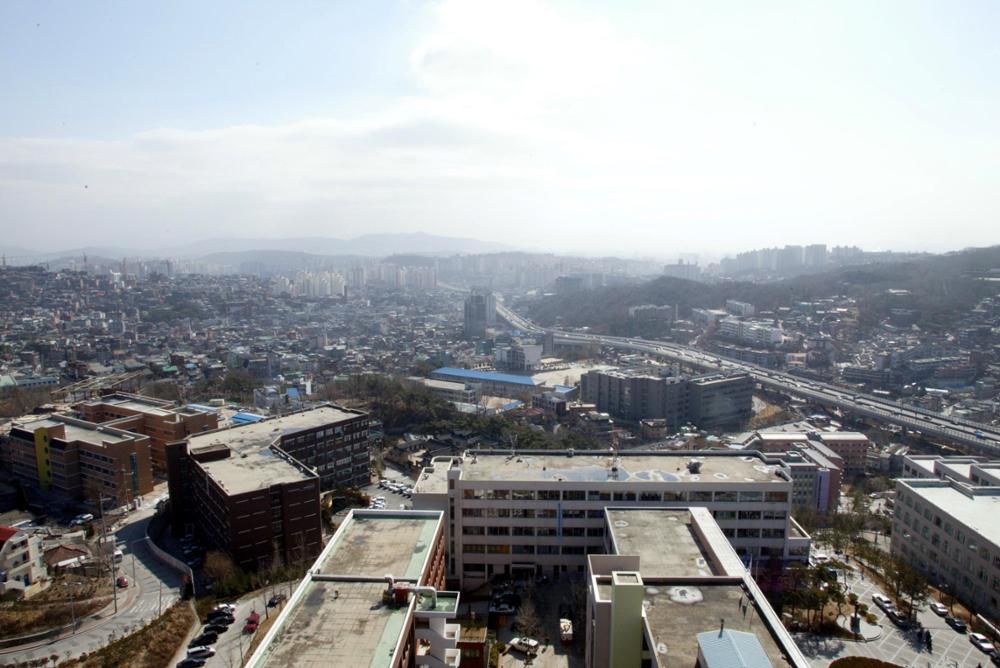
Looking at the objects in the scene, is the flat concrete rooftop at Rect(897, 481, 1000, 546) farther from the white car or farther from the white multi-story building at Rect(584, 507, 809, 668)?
the white car

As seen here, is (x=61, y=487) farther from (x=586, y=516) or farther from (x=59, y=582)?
(x=586, y=516)

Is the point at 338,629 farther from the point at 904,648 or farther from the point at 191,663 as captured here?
the point at 904,648

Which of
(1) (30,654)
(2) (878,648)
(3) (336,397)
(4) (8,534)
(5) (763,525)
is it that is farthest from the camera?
(3) (336,397)

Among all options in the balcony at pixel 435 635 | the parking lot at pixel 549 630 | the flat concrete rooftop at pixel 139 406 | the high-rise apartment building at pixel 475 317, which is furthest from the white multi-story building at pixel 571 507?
the high-rise apartment building at pixel 475 317

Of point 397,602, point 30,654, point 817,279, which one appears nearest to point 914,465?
point 397,602

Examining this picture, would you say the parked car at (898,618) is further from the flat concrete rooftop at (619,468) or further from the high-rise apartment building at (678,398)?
the high-rise apartment building at (678,398)

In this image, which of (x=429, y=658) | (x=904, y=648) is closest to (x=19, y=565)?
(x=429, y=658)

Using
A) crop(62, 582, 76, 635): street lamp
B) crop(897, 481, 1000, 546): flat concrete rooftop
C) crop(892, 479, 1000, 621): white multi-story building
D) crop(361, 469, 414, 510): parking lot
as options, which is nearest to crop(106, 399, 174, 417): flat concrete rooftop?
crop(361, 469, 414, 510): parking lot
